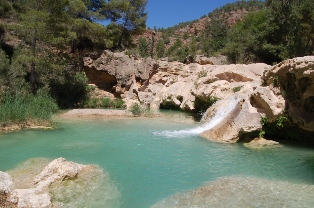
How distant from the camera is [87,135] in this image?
1210 cm

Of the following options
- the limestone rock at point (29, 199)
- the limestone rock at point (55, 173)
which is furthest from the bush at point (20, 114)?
the limestone rock at point (29, 199)

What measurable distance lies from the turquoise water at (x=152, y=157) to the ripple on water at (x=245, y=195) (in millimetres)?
336

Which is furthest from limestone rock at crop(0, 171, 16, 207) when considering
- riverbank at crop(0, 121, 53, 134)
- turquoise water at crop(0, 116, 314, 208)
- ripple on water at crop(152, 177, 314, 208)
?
riverbank at crop(0, 121, 53, 134)

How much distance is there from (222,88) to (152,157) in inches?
344

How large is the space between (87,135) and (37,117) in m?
Result: 2.68

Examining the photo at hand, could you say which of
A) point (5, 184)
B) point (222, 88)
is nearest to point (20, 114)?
point (5, 184)

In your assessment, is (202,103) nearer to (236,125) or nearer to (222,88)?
(222,88)

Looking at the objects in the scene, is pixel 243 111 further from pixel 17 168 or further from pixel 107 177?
pixel 17 168

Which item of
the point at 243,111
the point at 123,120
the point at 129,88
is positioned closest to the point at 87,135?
the point at 123,120

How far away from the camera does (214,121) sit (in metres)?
13.7

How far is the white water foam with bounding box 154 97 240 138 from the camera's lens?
12.7 metres

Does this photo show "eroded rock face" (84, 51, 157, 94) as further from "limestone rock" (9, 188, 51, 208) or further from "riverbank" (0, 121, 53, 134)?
"limestone rock" (9, 188, 51, 208)

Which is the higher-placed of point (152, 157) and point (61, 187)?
point (152, 157)

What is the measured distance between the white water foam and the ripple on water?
554 centimetres
